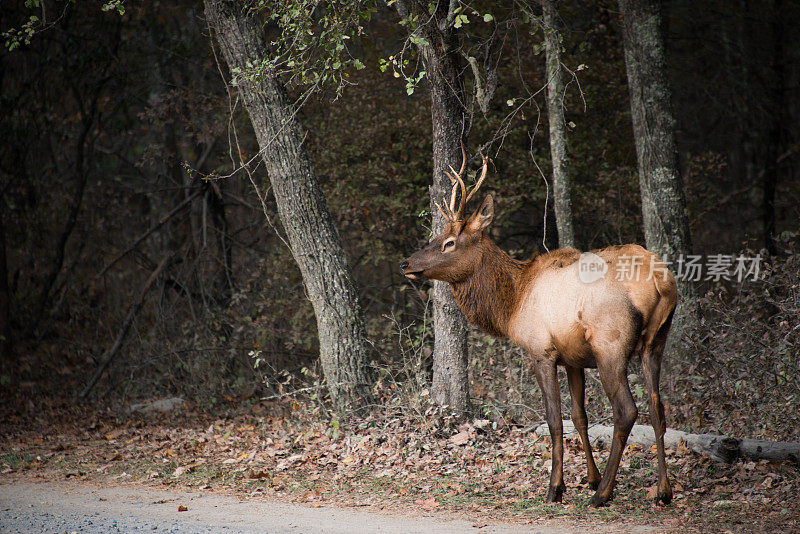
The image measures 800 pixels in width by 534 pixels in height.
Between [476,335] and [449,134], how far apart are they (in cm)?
347

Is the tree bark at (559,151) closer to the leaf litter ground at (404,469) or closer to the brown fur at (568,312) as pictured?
the leaf litter ground at (404,469)

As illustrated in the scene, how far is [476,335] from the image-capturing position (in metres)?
10.9

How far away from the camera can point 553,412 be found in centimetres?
620

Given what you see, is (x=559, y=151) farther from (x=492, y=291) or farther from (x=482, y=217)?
(x=492, y=291)

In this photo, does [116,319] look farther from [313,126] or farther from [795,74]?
[795,74]

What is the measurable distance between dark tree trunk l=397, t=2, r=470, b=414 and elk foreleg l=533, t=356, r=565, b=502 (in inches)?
94.5

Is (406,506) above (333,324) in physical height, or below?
below

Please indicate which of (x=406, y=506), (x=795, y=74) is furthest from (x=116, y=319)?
(x=795, y=74)

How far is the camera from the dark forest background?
12320mm

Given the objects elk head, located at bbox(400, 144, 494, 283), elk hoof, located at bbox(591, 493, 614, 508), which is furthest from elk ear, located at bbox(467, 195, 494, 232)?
elk hoof, located at bbox(591, 493, 614, 508)

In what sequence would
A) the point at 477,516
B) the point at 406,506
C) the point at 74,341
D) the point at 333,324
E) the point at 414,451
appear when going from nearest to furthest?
the point at 477,516, the point at 406,506, the point at 414,451, the point at 333,324, the point at 74,341

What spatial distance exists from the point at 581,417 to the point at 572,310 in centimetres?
105

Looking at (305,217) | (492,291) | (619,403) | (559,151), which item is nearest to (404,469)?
(492,291)

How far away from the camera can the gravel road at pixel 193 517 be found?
571 centimetres
